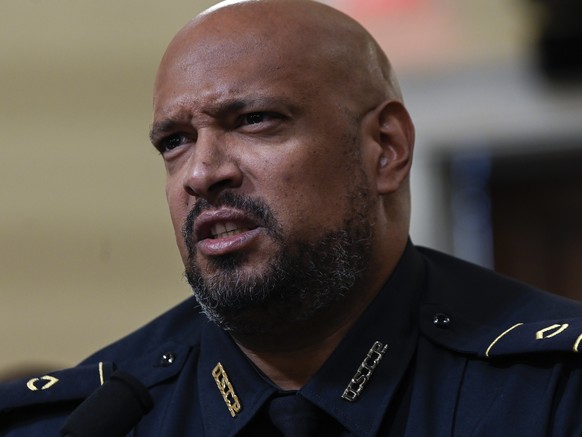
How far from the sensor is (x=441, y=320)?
94.7 inches

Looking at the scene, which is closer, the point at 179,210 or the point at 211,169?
the point at 211,169

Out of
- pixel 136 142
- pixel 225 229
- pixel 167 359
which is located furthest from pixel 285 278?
pixel 136 142

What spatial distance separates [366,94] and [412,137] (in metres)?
0.15

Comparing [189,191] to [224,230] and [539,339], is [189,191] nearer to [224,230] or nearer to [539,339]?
[224,230]

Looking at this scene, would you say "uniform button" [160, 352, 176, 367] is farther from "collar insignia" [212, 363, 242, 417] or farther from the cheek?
the cheek

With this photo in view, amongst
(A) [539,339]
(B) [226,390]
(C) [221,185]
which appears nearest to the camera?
(A) [539,339]

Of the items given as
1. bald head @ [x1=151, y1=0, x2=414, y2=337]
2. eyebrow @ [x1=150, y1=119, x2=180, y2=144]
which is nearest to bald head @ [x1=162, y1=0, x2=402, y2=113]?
bald head @ [x1=151, y1=0, x2=414, y2=337]

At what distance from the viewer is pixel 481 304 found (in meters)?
2.47

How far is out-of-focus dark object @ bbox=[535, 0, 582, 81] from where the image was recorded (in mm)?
4348

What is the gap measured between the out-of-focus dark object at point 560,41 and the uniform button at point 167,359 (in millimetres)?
2218

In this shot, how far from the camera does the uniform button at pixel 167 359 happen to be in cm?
254

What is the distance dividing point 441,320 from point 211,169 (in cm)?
50

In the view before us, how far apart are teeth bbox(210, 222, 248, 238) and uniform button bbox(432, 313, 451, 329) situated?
38cm

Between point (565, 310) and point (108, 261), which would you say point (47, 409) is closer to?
point (565, 310)
